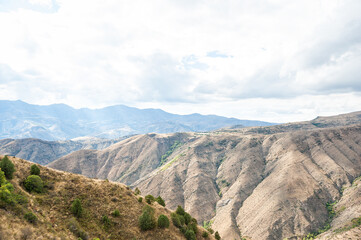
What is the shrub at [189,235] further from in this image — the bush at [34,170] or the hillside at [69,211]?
the bush at [34,170]

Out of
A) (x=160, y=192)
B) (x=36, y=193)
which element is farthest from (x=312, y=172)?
(x=36, y=193)

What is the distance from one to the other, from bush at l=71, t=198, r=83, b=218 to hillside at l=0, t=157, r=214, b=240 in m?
0.41

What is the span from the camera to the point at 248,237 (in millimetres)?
100938

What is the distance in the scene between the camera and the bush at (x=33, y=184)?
3234 cm

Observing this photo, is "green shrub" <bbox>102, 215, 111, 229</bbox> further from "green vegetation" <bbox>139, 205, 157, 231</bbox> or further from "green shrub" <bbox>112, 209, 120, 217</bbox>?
"green vegetation" <bbox>139, 205, 157, 231</bbox>

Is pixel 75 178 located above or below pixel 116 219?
above

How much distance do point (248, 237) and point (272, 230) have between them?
1202 centimetres

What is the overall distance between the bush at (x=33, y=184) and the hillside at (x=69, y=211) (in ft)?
2.39

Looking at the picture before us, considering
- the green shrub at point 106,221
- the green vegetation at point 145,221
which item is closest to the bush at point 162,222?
the green vegetation at point 145,221

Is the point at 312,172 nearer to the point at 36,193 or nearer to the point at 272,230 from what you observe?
the point at 272,230

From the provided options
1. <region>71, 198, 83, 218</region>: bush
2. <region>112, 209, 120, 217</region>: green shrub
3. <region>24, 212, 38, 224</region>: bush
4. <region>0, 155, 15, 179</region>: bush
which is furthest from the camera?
<region>112, 209, 120, 217</region>: green shrub

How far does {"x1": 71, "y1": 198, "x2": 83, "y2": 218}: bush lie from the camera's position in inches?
1273

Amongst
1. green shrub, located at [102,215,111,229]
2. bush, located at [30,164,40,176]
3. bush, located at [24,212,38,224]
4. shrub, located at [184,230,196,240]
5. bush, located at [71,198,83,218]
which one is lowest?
shrub, located at [184,230,196,240]

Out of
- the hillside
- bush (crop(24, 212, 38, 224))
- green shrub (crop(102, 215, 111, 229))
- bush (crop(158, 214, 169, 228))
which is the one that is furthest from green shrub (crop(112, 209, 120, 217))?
bush (crop(24, 212, 38, 224))
